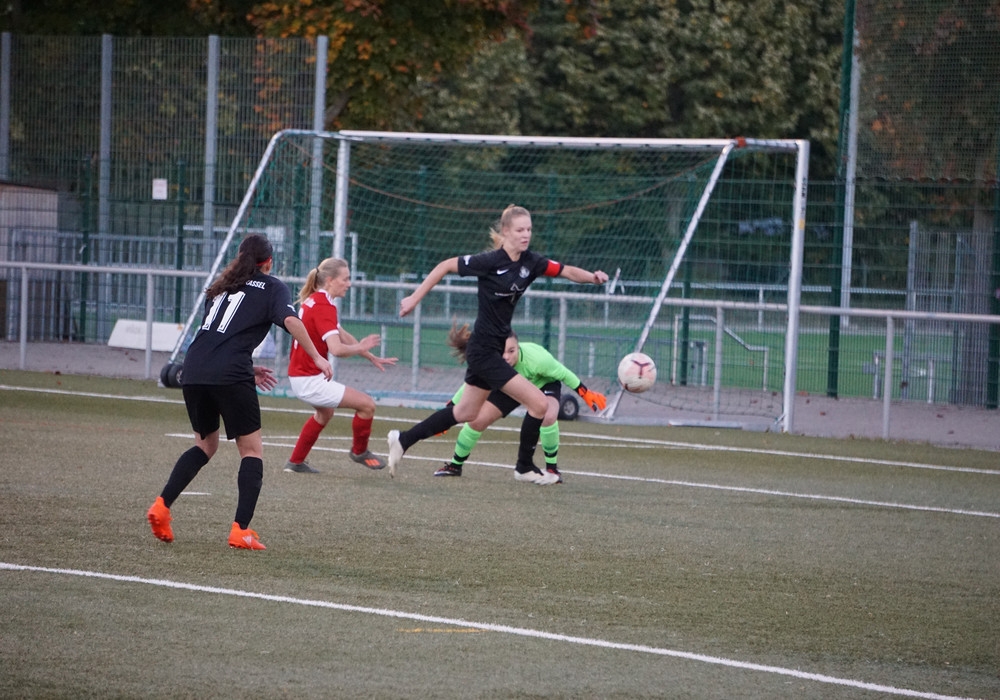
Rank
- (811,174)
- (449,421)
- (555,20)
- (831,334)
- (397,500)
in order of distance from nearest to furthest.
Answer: (397,500) < (449,421) < (831,334) < (555,20) < (811,174)

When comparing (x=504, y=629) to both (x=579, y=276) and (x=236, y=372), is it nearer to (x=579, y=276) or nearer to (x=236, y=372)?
(x=236, y=372)

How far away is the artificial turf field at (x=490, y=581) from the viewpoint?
16.4 feet

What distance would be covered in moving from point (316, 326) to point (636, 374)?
10.7 ft

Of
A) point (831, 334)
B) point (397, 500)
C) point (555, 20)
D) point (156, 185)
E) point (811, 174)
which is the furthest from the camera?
point (811, 174)

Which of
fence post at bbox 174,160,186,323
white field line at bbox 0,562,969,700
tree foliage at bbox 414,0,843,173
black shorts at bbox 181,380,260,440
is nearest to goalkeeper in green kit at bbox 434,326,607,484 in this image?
black shorts at bbox 181,380,260,440

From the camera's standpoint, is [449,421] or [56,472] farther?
[449,421]

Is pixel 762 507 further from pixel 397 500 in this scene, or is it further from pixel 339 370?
pixel 339 370

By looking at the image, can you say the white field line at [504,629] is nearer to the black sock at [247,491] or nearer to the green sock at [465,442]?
the black sock at [247,491]

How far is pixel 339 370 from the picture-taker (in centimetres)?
1814

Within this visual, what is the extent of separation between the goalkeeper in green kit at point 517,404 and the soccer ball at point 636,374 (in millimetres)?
1342

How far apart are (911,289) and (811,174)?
86.8ft

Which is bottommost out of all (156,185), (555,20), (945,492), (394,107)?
(945,492)

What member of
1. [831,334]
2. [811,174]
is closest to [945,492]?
[831,334]

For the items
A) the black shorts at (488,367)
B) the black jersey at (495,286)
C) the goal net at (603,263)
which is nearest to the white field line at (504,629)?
the black shorts at (488,367)
